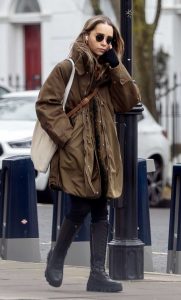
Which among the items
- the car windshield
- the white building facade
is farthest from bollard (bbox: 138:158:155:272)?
the white building facade

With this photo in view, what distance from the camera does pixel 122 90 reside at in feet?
26.7

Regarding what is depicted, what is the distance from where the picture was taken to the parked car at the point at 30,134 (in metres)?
16.5

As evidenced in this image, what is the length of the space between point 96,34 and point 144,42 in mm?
11931

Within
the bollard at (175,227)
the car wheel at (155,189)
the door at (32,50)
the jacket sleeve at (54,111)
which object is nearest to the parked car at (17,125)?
the car wheel at (155,189)

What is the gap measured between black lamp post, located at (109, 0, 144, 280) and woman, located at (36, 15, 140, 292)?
2.00 feet

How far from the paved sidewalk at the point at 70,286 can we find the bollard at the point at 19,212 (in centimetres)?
61

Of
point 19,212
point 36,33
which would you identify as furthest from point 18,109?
point 36,33

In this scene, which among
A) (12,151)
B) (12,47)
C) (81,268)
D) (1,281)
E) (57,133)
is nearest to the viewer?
(57,133)

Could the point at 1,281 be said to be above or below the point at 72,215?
below

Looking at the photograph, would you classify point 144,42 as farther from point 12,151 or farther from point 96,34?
point 96,34

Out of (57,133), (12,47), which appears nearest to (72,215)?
(57,133)

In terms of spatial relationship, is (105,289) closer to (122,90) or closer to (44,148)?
(44,148)

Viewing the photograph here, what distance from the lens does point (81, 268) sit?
9.73 metres

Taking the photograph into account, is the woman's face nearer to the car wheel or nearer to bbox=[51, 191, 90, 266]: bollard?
bbox=[51, 191, 90, 266]: bollard
